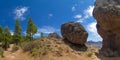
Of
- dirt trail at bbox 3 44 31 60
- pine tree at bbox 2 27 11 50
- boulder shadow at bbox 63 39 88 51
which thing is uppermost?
pine tree at bbox 2 27 11 50

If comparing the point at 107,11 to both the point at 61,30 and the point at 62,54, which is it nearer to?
the point at 62,54

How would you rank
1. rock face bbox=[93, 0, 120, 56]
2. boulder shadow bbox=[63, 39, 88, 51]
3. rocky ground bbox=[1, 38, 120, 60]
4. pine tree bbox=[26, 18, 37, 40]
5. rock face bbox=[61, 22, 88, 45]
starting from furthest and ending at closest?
1. pine tree bbox=[26, 18, 37, 40]
2. rock face bbox=[61, 22, 88, 45]
3. boulder shadow bbox=[63, 39, 88, 51]
4. rocky ground bbox=[1, 38, 120, 60]
5. rock face bbox=[93, 0, 120, 56]

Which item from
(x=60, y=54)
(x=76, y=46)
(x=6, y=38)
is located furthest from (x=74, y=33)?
(x=6, y=38)

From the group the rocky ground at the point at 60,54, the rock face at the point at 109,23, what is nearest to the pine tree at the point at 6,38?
the rocky ground at the point at 60,54

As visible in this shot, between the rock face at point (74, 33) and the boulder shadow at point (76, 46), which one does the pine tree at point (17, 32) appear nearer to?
the rock face at point (74, 33)

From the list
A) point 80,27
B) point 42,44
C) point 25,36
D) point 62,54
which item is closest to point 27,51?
point 42,44

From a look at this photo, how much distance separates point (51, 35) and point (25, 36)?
1764 cm

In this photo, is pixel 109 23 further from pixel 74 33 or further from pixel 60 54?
pixel 74 33

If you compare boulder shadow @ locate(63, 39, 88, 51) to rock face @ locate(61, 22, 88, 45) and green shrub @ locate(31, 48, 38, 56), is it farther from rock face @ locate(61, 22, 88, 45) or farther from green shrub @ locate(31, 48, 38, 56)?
green shrub @ locate(31, 48, 38, 56)

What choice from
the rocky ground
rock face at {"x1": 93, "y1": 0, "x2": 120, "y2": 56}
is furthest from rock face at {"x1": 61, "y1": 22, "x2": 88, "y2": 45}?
rock face at {"x1": 93, "y1": 0, "x2": 120, "y2": 56}

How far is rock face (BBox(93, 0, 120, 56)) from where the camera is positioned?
82.2 ft

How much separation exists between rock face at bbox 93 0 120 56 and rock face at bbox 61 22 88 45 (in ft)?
69.4

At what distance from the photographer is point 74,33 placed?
50531mm

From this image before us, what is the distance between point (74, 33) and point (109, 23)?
78.2 ft
